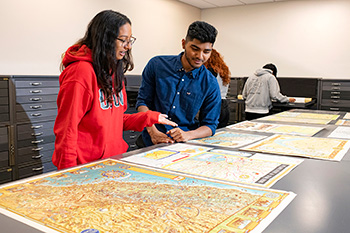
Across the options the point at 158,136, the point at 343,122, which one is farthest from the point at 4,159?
the point at 343,122

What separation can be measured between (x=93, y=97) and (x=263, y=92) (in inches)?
144

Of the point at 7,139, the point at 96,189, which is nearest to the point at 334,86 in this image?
the point at 7,139

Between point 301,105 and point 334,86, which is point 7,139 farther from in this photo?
point 334,86

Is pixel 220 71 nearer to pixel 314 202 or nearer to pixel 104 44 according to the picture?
pixel 104 44

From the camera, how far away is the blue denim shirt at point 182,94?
2.20 meters

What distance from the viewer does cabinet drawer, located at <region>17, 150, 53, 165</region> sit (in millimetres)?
3795

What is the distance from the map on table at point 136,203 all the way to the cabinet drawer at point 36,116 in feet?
9.25

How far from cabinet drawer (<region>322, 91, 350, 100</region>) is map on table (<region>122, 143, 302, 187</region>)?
16.6ft

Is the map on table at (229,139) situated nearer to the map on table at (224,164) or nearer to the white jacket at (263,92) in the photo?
the map on table at (224,164)

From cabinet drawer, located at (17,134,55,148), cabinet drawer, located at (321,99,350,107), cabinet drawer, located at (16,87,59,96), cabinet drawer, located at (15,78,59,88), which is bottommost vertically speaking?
cabinet drawer, located at (17,134,55,148)

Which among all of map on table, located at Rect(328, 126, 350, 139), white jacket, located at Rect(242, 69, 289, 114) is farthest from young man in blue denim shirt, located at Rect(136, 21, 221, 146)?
white jacket, located at Rect(242, 69, 289, 114)

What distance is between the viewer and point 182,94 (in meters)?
2.21

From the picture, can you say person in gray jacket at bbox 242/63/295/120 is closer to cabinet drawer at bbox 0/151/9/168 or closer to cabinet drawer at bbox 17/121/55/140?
cabinet drawer at bbox 17/121/55/140

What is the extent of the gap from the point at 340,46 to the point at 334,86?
38.4 inches
